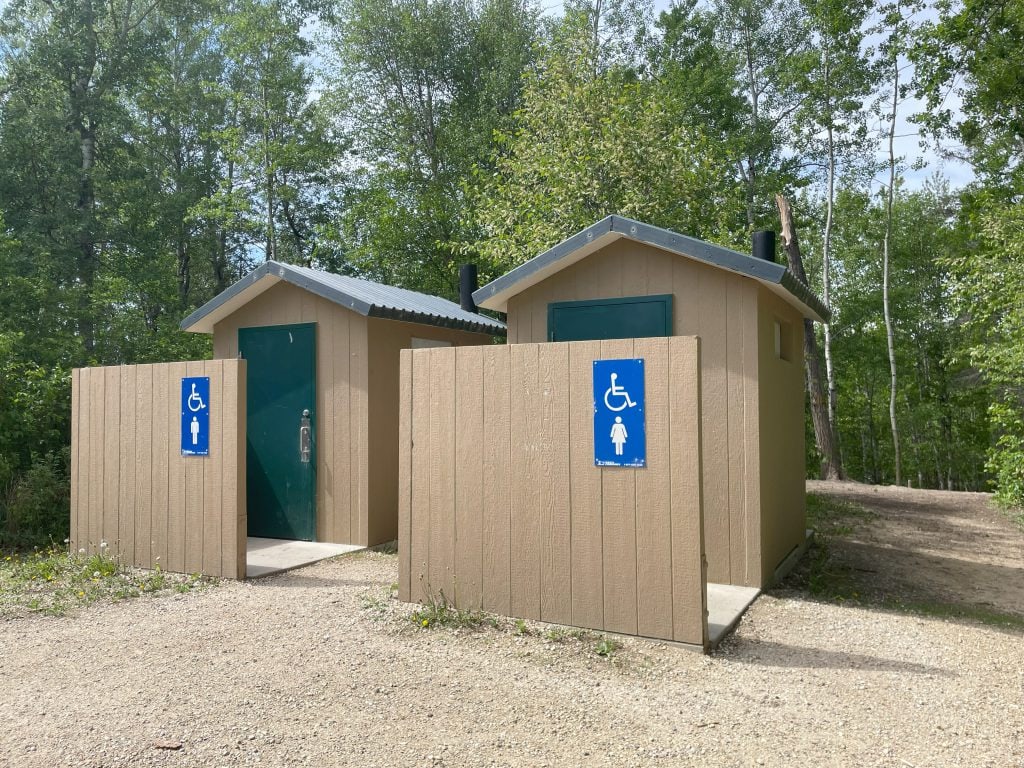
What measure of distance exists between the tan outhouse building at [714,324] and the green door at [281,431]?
7.62ft

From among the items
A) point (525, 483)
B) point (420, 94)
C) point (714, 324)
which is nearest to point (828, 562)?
point (714, 324)

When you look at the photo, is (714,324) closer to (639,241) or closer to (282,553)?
(639,241)

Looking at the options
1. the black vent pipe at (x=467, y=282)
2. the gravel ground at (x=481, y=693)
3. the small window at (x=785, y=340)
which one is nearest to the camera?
the gravel ground at (x=481, y=693)

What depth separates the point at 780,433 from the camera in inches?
250

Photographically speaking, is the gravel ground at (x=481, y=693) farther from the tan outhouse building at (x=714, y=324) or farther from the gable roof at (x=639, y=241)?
the gable roof at (x=639, y=241)

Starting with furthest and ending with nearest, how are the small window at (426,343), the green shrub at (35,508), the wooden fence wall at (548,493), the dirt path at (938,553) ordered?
the small window at (426,343) < the green shrub at (35,508) < the dirt path at (938,553) < the wooden fence wall at (548,493)

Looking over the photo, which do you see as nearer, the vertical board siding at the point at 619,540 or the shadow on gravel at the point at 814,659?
the shadow on gravel at the point at 814,659

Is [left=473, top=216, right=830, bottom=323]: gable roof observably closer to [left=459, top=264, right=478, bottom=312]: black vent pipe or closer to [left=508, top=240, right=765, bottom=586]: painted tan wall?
[left=508, top=240, right=765, bottom=586]: painted tan wall

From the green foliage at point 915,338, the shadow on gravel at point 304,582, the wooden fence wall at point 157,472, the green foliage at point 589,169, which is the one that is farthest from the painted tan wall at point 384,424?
the green foliage at point 915,338

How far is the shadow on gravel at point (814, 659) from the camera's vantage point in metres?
3.92

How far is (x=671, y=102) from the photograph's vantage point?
14.6 meters

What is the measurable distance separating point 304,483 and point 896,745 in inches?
234

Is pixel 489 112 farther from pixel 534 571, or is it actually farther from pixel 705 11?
pixel 534 571

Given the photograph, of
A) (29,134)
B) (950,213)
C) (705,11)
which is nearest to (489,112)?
(705,11)
